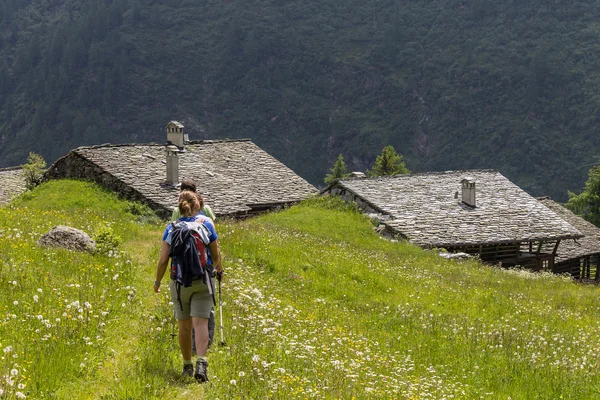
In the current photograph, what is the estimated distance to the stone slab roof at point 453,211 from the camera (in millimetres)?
39188

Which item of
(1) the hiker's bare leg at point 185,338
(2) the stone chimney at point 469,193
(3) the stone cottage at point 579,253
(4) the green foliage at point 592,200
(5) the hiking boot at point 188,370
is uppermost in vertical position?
(1) the hiker's bare leg at point 185,338

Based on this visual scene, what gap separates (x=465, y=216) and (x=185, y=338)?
34.6 metres

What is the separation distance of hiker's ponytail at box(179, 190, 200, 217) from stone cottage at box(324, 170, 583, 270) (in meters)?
28.9

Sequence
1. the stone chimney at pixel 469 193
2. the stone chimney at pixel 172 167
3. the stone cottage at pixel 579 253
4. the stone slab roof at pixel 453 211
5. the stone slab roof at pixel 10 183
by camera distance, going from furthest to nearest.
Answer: the stone slab roof at pixel 10 183, the stone cottage at pixel 579 253, the stone chimney at pixel 469 193, the stone chimney at pixel 172 167, the stone slab roof at pixel 453 211

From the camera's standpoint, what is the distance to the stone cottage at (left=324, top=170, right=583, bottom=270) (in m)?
39.2

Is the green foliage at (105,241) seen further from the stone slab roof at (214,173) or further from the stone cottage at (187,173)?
the stone slab roof at (214,173)

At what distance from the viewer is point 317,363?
9680 mm

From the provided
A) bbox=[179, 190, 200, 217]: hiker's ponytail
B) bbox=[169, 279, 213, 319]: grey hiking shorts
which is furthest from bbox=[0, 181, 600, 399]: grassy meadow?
bbox=[179, 190, 200, 217]: hiker's ponytail

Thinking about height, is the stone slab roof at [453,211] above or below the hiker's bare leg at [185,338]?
below

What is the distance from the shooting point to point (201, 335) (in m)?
9.07

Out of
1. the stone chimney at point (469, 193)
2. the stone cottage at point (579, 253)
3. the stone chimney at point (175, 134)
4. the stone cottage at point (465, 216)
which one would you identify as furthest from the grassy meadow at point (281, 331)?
the stone cottage at point (579, 253)

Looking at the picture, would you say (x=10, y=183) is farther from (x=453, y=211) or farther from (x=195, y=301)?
(x=195, y=301)

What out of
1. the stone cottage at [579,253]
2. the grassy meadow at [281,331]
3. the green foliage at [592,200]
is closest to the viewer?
the grassy meadow at [281,331]

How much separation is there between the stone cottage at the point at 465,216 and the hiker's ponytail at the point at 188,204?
28892 millimetres
